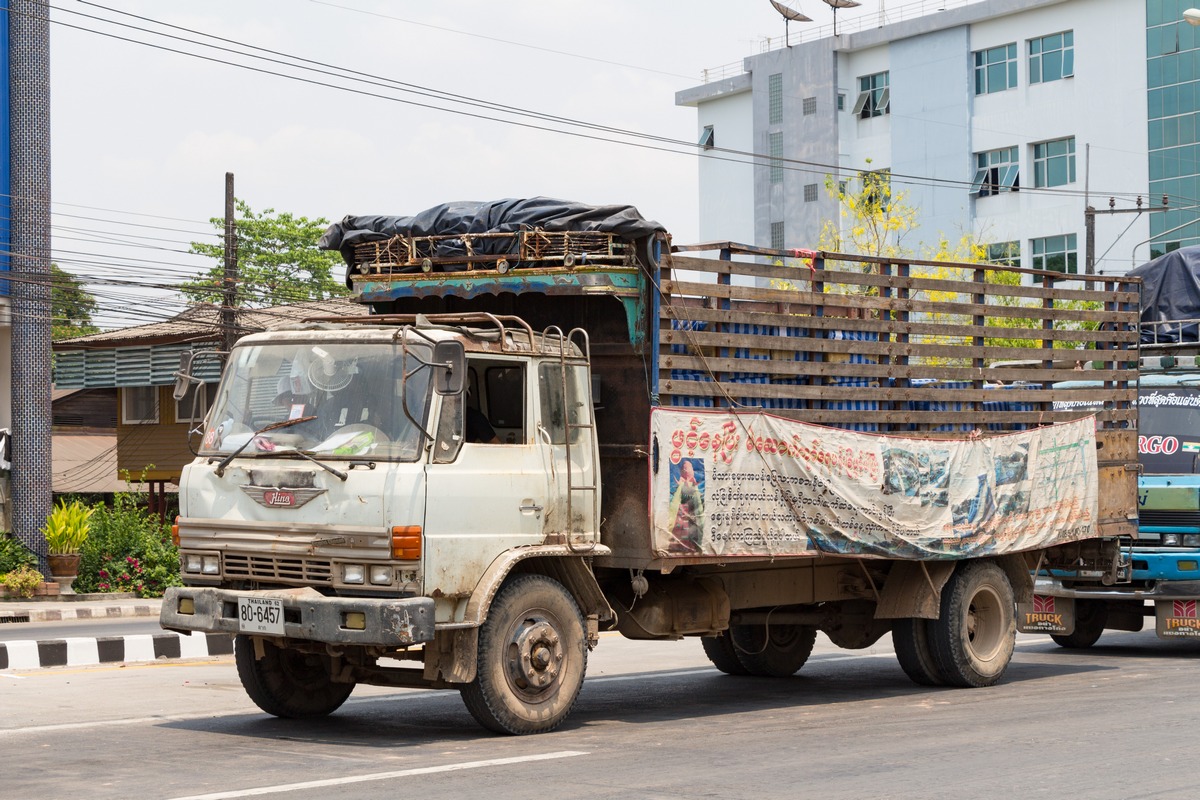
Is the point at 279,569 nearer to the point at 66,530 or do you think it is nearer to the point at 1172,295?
the point at 1172,295

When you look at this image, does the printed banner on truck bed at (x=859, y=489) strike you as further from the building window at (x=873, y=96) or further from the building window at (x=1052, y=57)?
the building window at (x=873, y=96)

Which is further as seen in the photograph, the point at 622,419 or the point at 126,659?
the point at 126,659

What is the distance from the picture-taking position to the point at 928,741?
900 centimetres

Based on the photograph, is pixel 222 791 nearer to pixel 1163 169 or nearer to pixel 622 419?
pixel 622 419

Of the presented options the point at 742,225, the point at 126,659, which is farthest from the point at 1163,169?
the point at 126,659

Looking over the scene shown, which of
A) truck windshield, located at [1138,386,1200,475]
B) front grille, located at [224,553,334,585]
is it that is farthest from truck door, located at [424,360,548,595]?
truck windshield, located at [1138,386,1200,475]

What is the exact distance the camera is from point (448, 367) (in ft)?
28.3

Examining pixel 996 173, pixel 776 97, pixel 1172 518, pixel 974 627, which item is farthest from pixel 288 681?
pixel 776 97

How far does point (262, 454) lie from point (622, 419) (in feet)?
7.64

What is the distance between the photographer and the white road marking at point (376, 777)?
7.17m

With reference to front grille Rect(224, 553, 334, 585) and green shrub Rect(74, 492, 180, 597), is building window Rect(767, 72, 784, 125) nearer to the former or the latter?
green shrub Rect(74, 492, 180, 597)

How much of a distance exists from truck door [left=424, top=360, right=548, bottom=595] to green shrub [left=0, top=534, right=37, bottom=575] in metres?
16.1

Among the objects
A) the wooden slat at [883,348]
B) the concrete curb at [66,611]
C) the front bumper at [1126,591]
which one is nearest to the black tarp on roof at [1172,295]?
the front bumper at [1126,591]

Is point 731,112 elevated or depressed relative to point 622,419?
elevated
